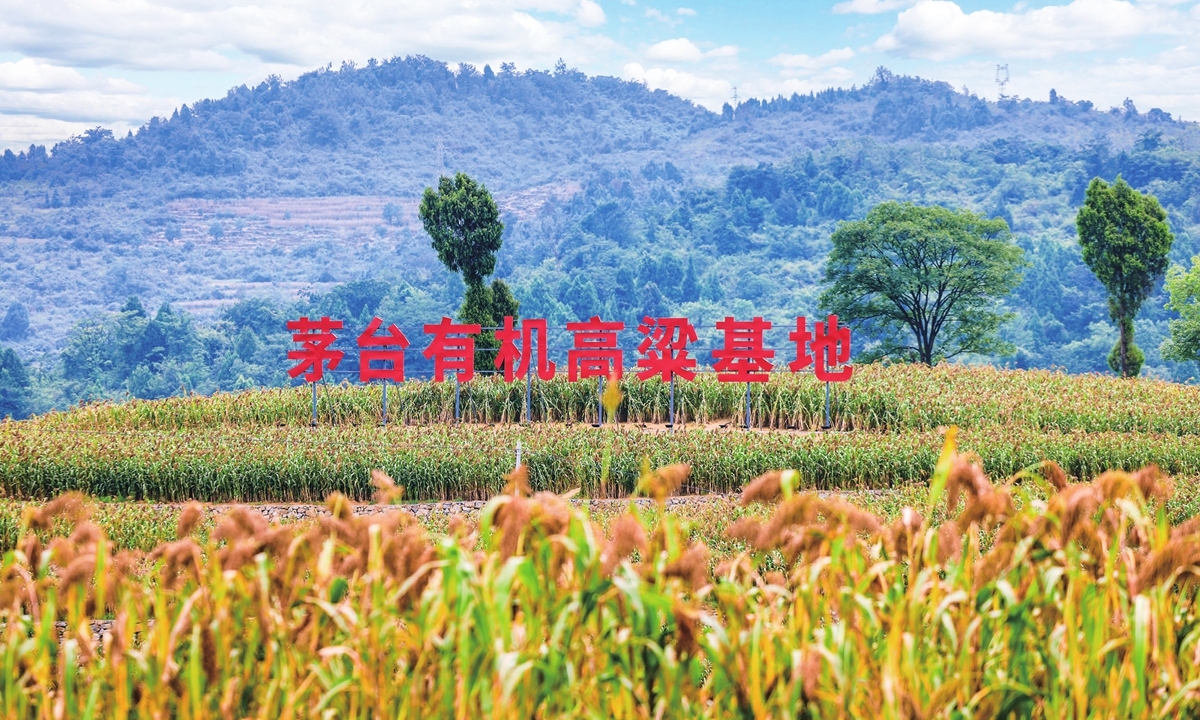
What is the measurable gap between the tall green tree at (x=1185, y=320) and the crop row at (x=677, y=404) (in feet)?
34.6

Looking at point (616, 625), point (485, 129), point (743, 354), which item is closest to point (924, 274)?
point (743, 354)

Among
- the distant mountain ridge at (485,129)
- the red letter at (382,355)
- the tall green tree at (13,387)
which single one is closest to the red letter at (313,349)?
the red letter at (382,355)

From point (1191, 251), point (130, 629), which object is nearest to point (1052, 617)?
point (130, 629)

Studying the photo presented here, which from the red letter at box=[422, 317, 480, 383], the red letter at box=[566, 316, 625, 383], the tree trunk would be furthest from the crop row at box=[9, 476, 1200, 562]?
the tree trunk

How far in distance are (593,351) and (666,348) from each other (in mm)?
912

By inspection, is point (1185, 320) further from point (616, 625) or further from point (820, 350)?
point (616, 625)

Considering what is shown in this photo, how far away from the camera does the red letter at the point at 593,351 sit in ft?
41.6

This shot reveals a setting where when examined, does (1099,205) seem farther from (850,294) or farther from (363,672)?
(363,672)

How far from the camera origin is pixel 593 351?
12719 mm

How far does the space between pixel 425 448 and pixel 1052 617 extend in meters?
8.15

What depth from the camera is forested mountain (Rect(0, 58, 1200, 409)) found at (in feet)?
170

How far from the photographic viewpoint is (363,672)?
7.97 feet

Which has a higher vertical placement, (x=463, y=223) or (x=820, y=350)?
(x=463, y=223)

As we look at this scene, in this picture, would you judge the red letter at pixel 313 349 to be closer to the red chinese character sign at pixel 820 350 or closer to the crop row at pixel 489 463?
the crop row at pixel 489 463
